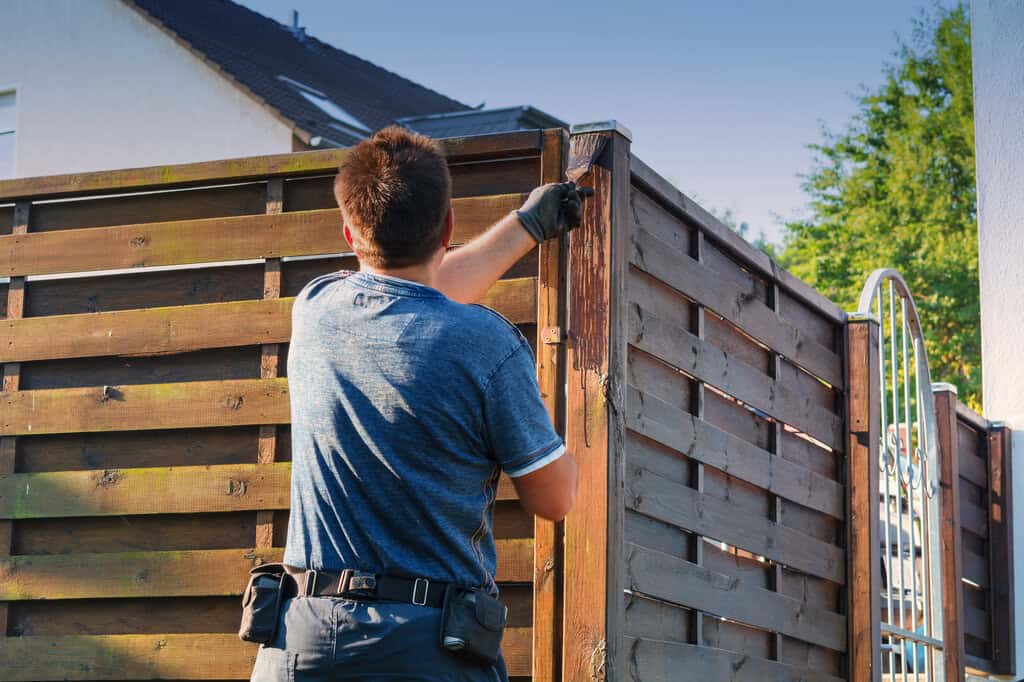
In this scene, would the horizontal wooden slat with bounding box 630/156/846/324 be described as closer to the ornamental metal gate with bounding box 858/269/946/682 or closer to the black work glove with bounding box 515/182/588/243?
the black work glove with bounding box 515/182/588/243

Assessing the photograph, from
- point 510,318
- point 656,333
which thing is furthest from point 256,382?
point 656,333

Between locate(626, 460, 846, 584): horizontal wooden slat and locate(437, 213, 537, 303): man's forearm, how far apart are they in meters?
0.64

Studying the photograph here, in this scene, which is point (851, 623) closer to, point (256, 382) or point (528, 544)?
point (528, 544)

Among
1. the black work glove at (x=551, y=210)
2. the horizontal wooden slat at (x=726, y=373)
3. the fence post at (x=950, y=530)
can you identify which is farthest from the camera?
the fence post at (x=950, y=530)

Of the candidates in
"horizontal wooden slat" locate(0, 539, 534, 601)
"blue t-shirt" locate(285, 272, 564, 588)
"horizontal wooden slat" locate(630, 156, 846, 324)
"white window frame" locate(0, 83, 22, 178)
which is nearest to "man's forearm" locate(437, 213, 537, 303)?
"horizontal wooden slat" locate(630, 156, 846, 324)

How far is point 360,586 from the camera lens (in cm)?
221

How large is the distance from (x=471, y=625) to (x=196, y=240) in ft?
5.98

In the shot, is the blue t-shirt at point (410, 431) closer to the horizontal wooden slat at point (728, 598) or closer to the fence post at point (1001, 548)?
the horizontal wooden slat at point (728, 598)

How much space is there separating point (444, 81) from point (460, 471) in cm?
3967

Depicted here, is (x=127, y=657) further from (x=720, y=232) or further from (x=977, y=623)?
(x=977, y=623)

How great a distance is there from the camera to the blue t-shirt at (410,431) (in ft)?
7.34

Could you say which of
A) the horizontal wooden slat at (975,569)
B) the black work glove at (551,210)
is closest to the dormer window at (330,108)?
the horizontal wooden slat at (975,569)

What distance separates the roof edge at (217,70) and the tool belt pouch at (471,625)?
11589 millimetres

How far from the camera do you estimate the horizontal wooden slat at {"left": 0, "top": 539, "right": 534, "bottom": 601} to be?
335 centimetres
